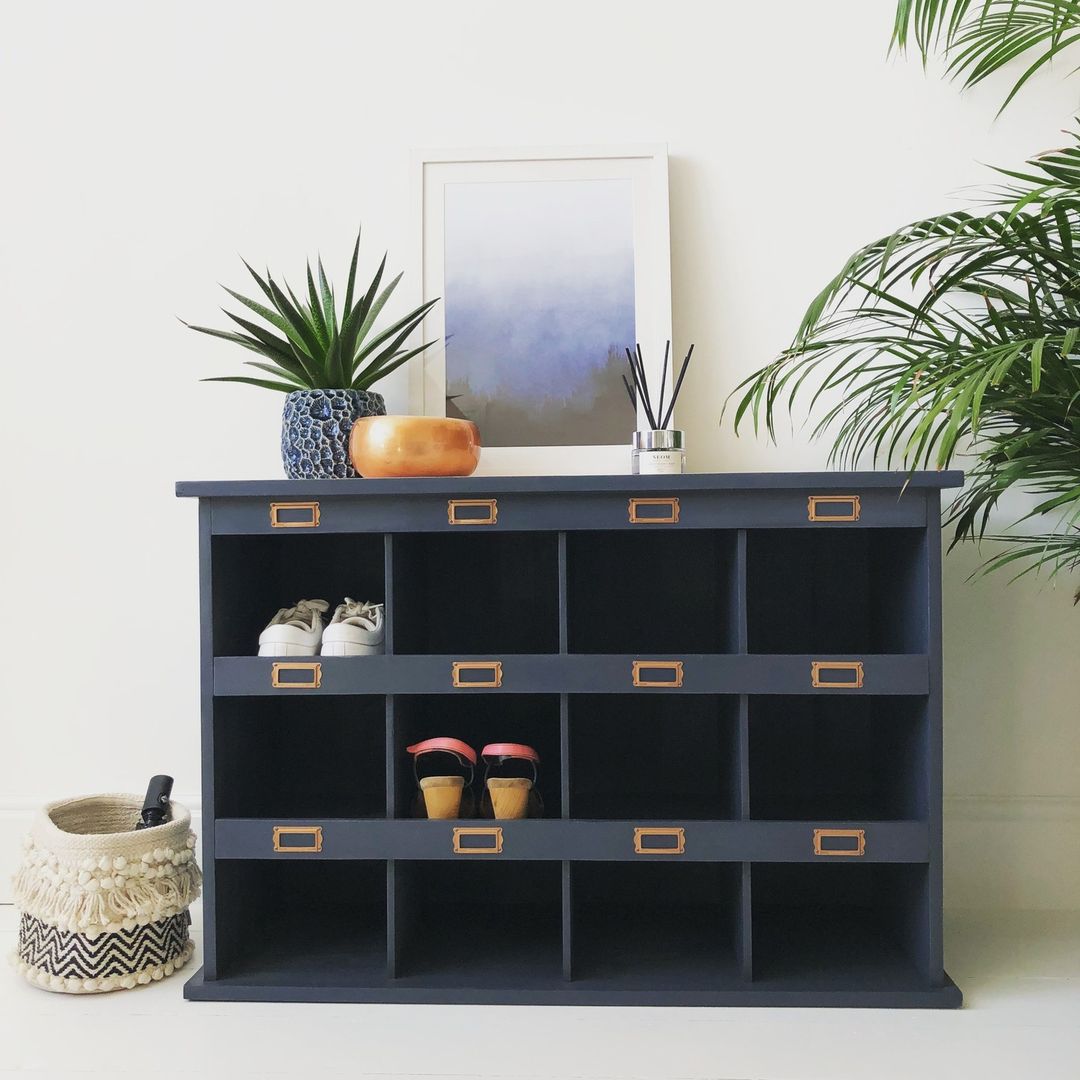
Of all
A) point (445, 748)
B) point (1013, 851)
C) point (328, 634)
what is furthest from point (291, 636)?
point (1013, 851)

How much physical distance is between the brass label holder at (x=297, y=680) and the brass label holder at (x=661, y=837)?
66 centimetres

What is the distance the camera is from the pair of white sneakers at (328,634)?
1.90m

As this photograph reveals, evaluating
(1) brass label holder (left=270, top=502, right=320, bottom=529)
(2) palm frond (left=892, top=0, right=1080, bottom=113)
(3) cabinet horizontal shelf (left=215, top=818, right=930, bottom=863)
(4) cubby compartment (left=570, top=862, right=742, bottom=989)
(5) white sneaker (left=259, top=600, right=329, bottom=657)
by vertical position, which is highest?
(2) palm frond (left=892, top=0, right=1080, bottom=113)

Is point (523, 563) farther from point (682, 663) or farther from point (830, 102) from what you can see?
point (830, 102)

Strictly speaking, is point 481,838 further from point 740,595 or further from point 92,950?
point 92,950

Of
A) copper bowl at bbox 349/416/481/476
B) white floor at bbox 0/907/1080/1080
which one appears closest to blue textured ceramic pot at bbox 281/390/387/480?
copper bowl at bbox 349/416/481/476

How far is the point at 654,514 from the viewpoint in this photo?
1.83 m

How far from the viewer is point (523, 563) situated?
2271mm

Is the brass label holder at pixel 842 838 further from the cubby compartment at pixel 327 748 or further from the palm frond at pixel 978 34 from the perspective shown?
the palm frond at pixel 978 34

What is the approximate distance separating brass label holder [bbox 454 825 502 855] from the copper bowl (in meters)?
0.68

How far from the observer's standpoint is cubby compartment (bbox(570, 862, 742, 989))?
1.89m

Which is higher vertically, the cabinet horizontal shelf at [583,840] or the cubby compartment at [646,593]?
the cubby compartment at [646,593]

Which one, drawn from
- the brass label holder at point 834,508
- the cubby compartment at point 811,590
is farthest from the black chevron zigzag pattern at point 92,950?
the brass label holder at point 834,508

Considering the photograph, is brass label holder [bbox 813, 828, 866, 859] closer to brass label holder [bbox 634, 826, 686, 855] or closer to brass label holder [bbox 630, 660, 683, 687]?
brass label holder [bbox 634, 826, 686, 855]
